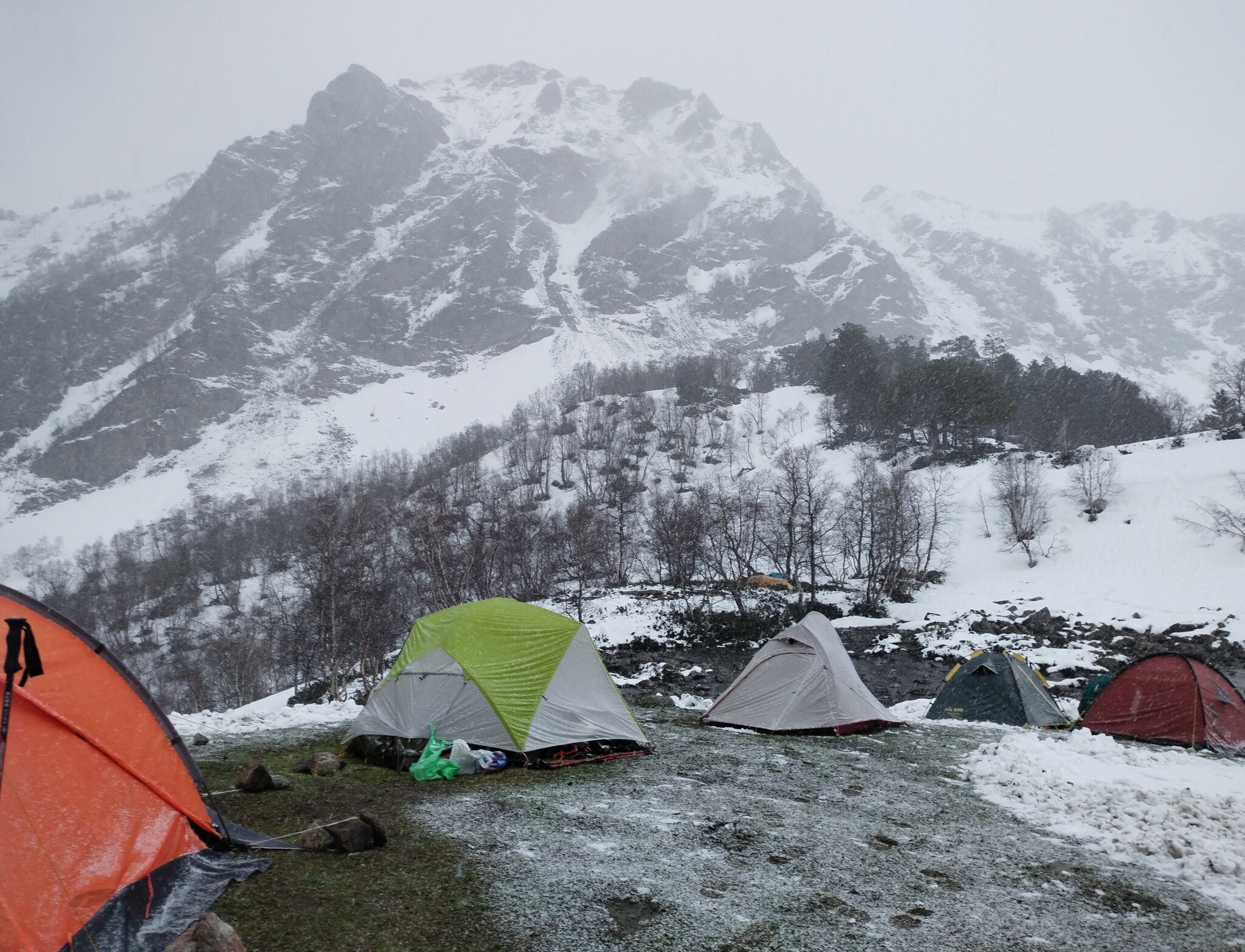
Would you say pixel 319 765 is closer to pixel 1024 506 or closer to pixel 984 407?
pixel 1024 506

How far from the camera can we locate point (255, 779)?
7578 millimetres

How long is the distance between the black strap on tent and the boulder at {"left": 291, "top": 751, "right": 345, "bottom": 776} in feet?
15.1

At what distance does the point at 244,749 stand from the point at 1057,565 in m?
41.1

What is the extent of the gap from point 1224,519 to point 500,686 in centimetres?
4118

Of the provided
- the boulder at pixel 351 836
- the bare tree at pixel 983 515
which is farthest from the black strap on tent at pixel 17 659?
the bare tree at pixel 983 515

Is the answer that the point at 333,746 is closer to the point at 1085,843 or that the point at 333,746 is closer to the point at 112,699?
the point at 112,699

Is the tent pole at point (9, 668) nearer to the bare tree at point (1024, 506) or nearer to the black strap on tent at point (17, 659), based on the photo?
the black strap on tent at point (17, 659)

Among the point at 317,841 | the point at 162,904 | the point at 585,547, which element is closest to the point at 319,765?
the point at 317,841

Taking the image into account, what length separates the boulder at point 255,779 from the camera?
755cm

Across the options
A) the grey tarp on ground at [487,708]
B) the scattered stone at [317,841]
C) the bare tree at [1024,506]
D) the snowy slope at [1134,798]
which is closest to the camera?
the scattered stone at [317,841]

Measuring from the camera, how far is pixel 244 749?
10.4m

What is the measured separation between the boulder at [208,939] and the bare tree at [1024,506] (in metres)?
43.7

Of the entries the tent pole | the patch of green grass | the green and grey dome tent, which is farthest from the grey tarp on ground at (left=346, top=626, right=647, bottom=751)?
the tent pole

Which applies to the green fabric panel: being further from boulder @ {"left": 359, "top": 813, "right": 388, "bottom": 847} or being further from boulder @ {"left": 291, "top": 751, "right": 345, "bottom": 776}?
boulder @ {"left": 359, "top": 813, "right": 388, "bottom": 847}
